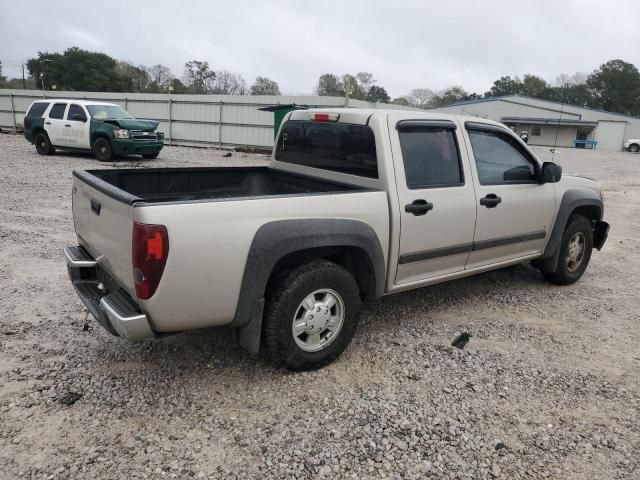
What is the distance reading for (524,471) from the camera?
2.55 m

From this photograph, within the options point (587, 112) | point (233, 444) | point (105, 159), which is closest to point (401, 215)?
point (233, 444)

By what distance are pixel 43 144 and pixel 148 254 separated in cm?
1557

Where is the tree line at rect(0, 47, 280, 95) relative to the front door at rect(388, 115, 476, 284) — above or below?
above

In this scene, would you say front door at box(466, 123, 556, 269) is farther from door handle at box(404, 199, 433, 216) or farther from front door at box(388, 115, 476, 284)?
door handle at box(404, 199, 433, 216)

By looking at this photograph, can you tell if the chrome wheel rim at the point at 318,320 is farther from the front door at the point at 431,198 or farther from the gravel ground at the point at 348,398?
the front door at the point at 431,198

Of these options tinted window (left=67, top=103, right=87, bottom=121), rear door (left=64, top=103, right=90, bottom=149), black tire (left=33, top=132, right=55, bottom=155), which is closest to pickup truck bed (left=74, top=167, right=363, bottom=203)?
rear door (left=64, top=103, right=90, bottom=149)

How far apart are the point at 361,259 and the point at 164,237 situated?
1.45m

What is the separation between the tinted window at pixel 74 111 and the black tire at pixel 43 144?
1.29 meters

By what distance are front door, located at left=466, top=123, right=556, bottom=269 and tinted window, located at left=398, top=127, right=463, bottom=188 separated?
→ 0.75 feet

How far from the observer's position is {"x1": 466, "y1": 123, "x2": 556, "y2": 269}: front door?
167 inches

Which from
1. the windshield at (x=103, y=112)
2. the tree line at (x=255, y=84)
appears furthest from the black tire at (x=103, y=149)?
the tree line at (x=255, y=84)

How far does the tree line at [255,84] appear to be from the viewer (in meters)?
61.5

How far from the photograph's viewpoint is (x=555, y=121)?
53000mm

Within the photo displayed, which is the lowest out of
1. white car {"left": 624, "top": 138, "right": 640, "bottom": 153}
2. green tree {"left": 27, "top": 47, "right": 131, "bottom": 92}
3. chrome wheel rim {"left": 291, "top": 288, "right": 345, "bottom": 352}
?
chrome wheel rim {"left": 291, "top": 288, "right": 345, "bottom": 352}
